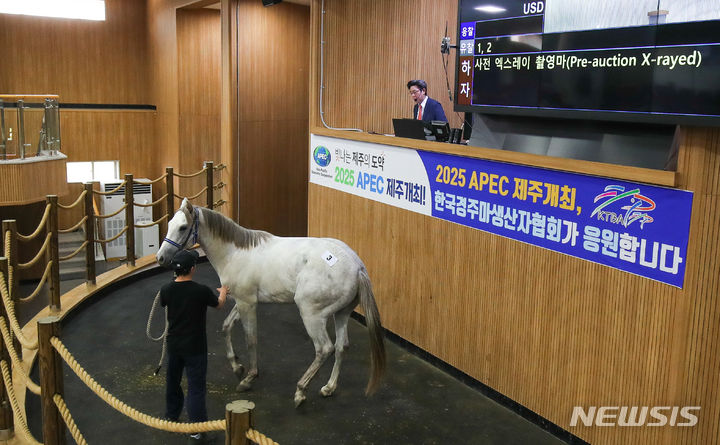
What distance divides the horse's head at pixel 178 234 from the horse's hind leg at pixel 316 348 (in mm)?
1096

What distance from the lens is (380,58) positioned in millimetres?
7539

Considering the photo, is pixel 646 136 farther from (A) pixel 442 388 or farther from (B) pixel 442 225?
(A) pixel 442 388

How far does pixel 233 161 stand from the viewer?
10.9 metres

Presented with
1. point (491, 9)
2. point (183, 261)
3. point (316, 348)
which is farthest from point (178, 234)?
point (491, 9)

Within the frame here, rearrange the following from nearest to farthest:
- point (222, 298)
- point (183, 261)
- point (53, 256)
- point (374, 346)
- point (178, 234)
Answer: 1. point (183, 261)
2. point (222, 298)
3. point (374, 346)
4. point (178, 234)
5. point (53, 256)

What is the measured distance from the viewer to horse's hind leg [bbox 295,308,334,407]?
5531mm

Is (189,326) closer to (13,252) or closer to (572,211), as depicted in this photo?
(13,252)

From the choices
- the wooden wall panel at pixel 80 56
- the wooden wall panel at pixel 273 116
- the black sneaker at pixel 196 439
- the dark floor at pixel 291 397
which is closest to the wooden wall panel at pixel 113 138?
the wooden wall panel at pixel 80 56

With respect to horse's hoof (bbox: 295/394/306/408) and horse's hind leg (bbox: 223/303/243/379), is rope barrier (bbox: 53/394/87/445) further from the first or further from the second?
horse's hind leg (bbox: 223/303/243/379)

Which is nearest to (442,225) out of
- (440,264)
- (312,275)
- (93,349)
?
(440,264)

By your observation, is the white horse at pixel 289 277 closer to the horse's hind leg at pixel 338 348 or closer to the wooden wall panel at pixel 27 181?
the horse's hind leg at pixel 338 348

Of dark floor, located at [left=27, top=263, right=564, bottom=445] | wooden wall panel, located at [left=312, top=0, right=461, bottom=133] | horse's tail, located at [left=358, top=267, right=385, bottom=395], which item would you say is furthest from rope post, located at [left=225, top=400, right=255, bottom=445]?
wooden wall panel, located at [left=312, top=0, right=461, bottom=133]

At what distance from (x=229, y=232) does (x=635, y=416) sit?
10.7 ft

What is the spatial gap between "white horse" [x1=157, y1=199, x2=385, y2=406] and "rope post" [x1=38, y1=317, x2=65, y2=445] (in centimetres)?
157
